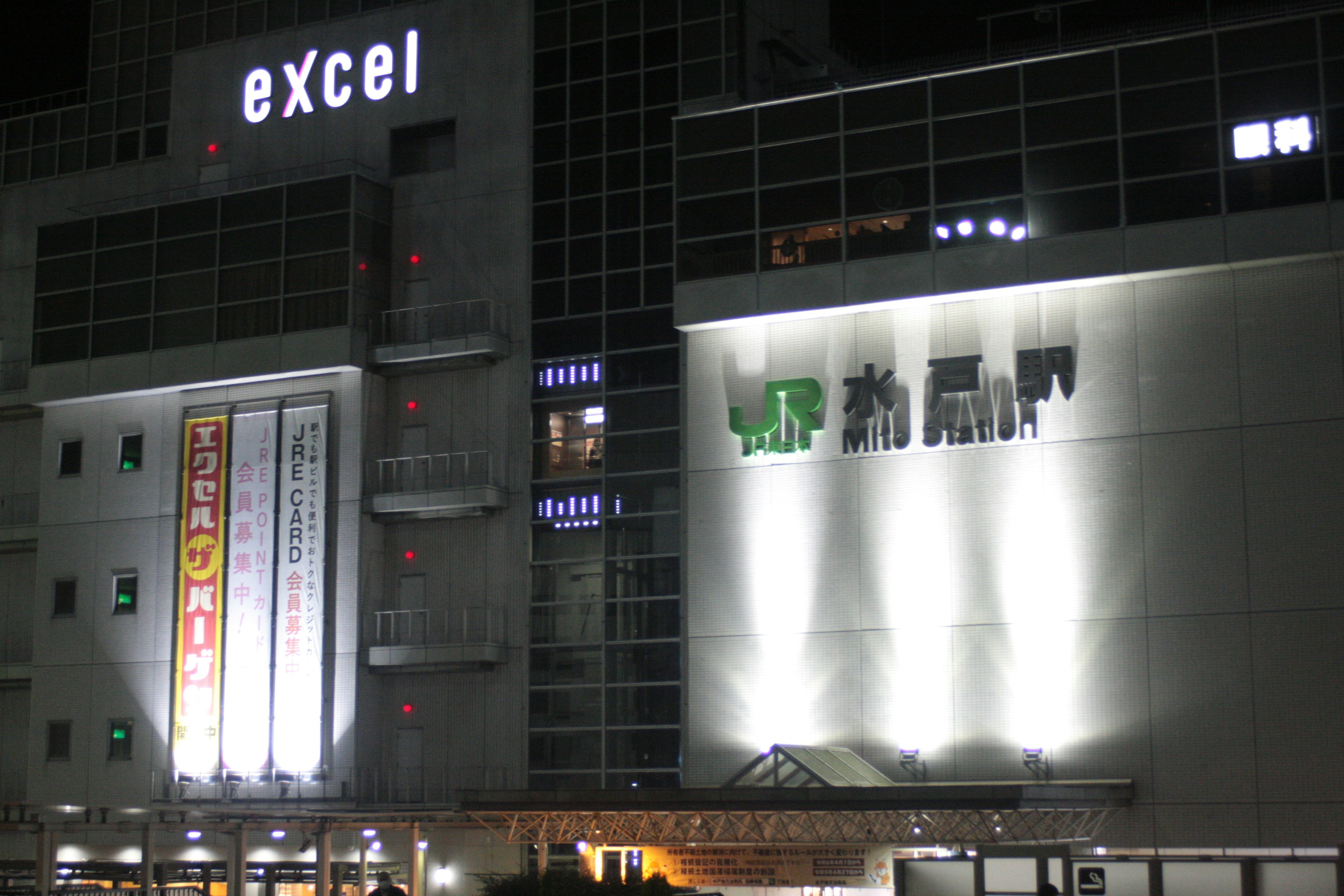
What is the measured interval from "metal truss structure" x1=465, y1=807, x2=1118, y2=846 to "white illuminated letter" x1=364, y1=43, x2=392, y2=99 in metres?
22.9

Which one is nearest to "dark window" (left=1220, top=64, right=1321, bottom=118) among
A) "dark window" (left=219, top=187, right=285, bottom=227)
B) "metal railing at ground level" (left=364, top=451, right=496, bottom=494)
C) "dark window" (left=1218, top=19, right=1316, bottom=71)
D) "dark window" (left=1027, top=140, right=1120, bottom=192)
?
"dark window" (left=1218, top=19, right=1316, bottom=71)

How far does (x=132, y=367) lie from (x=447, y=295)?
1016 cm

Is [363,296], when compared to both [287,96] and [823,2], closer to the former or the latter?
[287,96]

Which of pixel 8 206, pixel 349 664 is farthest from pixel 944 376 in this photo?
pixel 8 206

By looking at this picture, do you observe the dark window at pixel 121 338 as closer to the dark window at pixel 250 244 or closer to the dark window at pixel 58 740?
the dark window at pixel 250 244

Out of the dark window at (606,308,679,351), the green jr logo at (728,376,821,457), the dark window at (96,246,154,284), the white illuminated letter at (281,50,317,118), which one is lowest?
the green jr logo at (728,376,821,457)

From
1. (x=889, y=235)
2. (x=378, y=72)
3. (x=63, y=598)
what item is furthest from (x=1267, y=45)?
(x=63, y=598)

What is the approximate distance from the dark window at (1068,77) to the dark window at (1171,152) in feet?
5.43

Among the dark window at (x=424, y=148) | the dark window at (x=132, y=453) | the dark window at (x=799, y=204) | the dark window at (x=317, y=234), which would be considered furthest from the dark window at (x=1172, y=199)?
the dark window at (x=132, y=453)

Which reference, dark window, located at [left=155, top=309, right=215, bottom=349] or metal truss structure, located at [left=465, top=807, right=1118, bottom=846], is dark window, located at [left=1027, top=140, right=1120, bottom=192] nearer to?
metal truss structure, located at [left=465, top=807, right=1118, bottom=846]

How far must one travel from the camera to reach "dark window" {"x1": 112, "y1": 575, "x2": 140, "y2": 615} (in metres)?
46.9

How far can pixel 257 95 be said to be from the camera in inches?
1955

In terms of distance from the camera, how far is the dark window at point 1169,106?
1444 inches

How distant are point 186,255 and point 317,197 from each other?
4789mm
